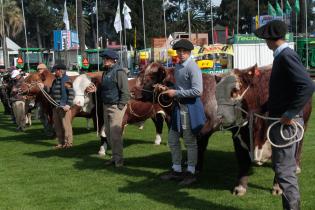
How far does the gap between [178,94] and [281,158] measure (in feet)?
7.40

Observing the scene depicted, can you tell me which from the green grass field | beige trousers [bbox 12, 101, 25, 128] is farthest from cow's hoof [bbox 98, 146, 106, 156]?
beige trousers [bbox 12, 101, 25, 128]

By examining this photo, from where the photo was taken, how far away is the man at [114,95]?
8.70 m

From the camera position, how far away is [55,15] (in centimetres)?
9181

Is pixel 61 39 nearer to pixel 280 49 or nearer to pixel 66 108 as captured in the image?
pixel 66 108

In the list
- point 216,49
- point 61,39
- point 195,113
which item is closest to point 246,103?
point 195,113

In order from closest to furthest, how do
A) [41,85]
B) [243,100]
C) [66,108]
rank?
1. [243,100]
2. [66,108]
3. [41,85]

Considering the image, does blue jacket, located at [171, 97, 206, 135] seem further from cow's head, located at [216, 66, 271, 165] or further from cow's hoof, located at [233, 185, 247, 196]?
cow's hoof, located at [233, 185, 247, 196]

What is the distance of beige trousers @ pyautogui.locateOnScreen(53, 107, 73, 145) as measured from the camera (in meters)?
Answer: 11.8

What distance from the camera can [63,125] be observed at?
11.8 m

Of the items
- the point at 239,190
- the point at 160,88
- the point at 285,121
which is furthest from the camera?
the point at 160,88

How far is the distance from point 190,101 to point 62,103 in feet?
17.2

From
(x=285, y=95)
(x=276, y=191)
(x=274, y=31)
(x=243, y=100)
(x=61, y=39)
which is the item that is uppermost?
(x=61, y=39)

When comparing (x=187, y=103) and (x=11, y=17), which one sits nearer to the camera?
(x=187, y=103)

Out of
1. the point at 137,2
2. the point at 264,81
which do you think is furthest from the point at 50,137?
the point at 137,2
